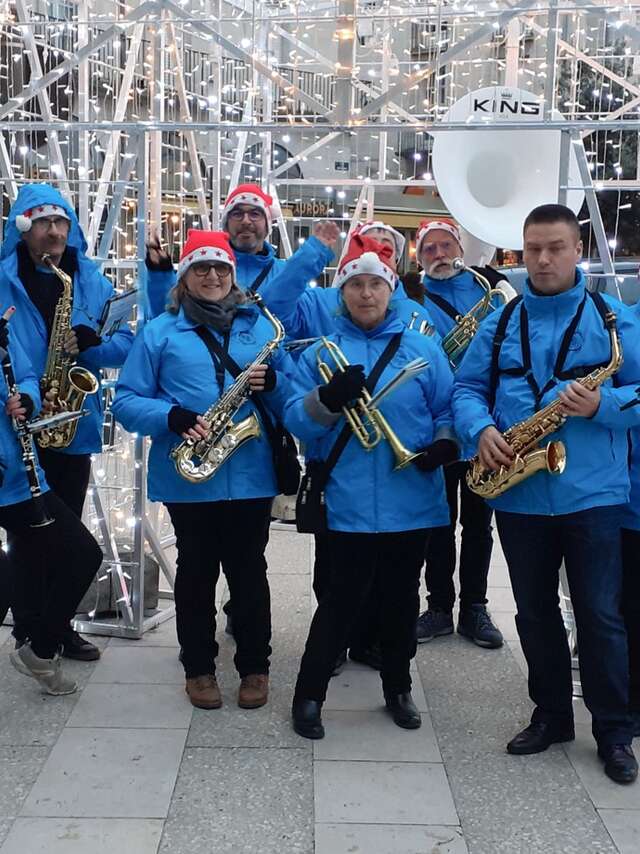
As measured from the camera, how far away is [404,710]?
153 inches

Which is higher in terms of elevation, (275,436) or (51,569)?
(275,436)

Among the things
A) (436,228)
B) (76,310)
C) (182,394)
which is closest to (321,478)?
(182,394)

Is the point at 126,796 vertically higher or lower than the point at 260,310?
lower

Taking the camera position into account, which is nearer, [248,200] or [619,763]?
[619,763]

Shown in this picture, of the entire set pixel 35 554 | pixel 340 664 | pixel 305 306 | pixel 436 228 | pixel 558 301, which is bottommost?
pixel 340 664

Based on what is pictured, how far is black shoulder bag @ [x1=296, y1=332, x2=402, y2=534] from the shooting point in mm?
3639

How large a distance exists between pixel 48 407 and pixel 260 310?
989 millimetres

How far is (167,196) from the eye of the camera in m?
9.48

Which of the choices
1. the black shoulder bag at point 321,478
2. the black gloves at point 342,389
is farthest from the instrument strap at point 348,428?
the black gloves at point 342,389

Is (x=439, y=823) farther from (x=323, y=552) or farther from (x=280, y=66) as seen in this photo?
(x=280, y=66)

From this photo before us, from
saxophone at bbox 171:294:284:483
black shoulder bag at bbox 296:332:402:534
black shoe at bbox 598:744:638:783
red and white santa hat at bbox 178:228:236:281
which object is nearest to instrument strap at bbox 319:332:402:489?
black shoulder bag at bbox 296:332:402:534

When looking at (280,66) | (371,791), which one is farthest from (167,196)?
(371,791)

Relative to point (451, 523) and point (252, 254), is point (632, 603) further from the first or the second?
point (252, 254)

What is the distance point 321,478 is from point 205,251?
990 millimetres
